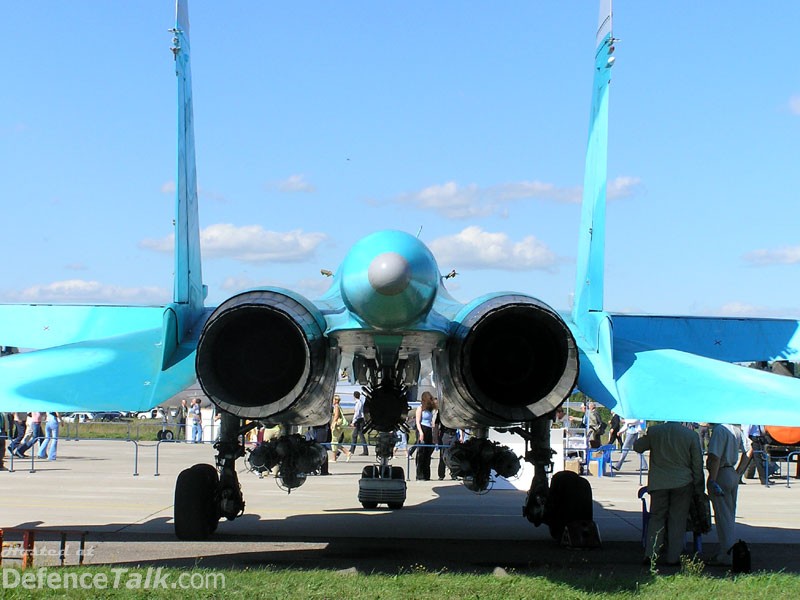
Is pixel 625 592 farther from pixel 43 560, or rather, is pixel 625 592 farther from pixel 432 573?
pixel 43 560

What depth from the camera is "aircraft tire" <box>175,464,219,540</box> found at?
9211 mm

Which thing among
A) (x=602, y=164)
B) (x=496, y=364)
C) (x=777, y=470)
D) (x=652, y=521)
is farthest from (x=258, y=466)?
(x=777, y=470)

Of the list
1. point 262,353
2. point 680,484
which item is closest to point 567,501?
point 680,484

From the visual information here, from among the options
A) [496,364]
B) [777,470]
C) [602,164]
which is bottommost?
[777,470]

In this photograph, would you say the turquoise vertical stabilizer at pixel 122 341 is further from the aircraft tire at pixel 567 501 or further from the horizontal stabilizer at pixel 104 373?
the aircraft tire at pixel 567 501

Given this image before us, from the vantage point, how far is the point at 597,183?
9422mm

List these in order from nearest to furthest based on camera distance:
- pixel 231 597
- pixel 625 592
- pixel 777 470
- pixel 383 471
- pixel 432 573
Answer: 1. pixel 231 597
2. pixel 625 592
3. pixel 432 573
4. pixel 383 471
5. pixel 777 470

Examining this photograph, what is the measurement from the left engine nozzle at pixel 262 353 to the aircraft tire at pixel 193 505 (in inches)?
89.9

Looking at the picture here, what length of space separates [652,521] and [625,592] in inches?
71.0

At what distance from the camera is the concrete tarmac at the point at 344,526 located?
8.52m

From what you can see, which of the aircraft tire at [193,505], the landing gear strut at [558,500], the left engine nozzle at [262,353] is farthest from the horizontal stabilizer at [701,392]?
the aircraft tire at [193,505]

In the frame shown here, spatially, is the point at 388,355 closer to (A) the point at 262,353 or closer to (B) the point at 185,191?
(A) the point at 262,353

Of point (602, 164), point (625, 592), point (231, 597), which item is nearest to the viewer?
point (231, 597)

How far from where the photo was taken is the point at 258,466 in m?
9.37
